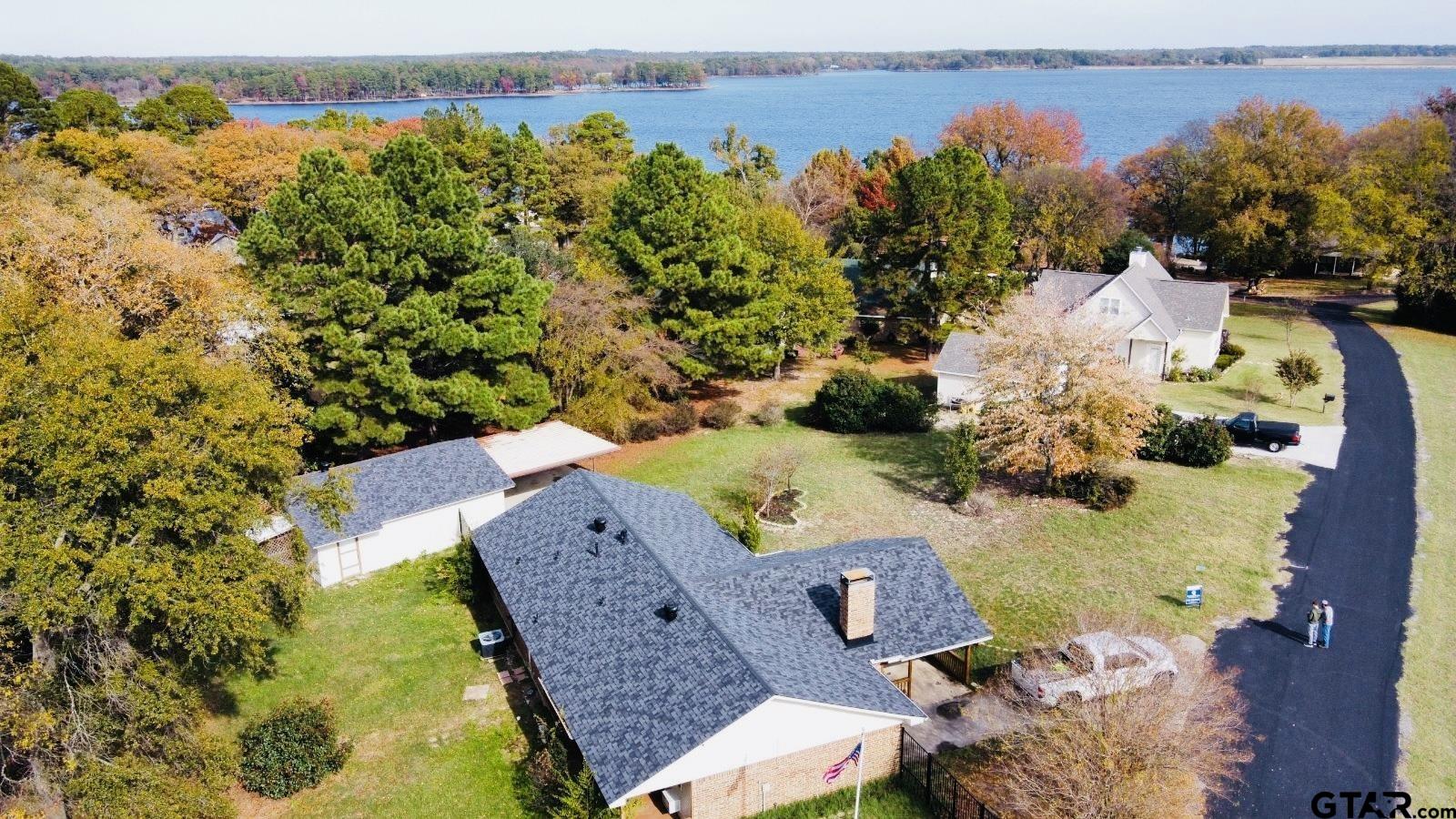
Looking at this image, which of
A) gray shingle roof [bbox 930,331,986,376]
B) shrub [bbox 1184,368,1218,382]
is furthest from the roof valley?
shrub [bbox 1184,368,1218,382]

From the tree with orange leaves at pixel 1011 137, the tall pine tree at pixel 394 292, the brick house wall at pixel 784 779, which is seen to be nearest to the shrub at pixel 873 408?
the tall pine tree at pixel 394 292

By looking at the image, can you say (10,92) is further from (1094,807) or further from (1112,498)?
(1094,807)

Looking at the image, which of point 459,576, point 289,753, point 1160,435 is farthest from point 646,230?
point 289,753

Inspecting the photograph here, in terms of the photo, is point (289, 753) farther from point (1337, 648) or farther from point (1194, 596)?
point (1337, 648)

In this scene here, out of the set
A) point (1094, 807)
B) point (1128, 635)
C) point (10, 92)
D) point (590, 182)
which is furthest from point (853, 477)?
point (10, 92)

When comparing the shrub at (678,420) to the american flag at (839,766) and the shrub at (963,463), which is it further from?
the american flag at (839,766)

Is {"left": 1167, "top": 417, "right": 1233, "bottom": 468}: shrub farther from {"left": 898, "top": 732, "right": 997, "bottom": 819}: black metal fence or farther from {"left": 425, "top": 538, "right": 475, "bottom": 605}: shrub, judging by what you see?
{"left": 425, "top": 538, "right": 475, "bottom": 605}: shrub
